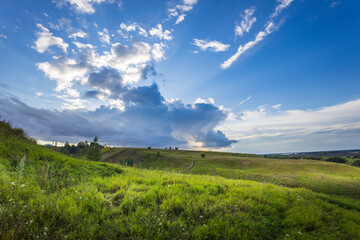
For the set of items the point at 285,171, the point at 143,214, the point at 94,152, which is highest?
the point at 94,152

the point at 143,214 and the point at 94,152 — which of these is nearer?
the point at 143,214

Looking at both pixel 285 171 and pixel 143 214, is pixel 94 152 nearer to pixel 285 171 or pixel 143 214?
pixel 143 214

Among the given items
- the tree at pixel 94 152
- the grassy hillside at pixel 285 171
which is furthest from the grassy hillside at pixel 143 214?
the tree at pixel 94 152

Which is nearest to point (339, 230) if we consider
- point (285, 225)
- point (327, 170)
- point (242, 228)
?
point (285, 225)

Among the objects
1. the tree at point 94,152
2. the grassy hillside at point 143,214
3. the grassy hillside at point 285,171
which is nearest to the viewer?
the grassy hillside at point 143,214

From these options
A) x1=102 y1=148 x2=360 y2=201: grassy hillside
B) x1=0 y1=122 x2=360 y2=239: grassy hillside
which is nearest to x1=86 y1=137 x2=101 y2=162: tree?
x1=102 y1=148 x2=360 y2=201: grassy hillside

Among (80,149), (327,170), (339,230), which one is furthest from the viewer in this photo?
(80,149)

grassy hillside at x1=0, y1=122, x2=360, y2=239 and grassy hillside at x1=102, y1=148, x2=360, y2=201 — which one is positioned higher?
grassy hillside at x1=0, y1=122, x2=360, y2=239

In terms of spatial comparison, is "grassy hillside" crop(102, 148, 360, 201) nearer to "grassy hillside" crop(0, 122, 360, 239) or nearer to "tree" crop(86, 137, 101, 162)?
"grassy hillside" crop(0, 122, 360, 239)

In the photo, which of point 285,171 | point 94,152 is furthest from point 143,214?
point 285,171

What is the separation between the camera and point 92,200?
524 cm

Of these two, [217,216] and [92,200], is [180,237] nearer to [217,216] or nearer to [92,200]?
[217,216]

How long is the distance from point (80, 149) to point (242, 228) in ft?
475

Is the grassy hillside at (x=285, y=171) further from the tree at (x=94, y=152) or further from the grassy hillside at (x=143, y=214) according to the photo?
the tree at (x=94, y=152)
